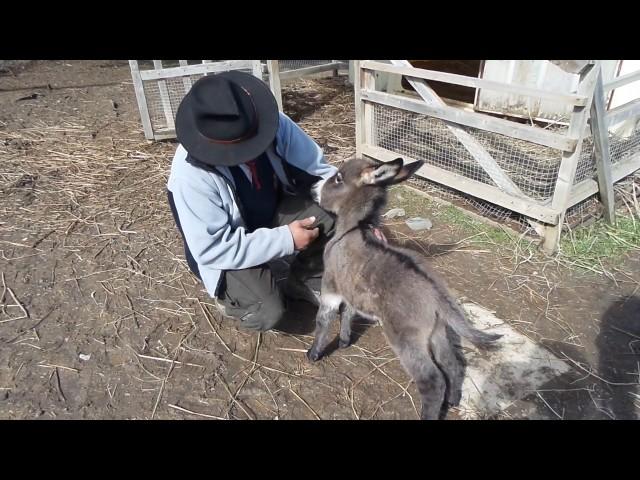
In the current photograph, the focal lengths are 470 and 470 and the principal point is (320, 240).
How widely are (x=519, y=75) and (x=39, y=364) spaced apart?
21.4ft

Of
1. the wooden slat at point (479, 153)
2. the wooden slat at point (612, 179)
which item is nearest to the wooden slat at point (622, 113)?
the wooden slat at point (612, 179)

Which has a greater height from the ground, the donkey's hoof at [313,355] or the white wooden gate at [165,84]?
the white wooden gate at [165,84]

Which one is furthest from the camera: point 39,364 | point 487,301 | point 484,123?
point 484,123

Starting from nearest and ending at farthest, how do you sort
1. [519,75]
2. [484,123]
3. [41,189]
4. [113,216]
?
[484,123]
[113,216]
[41,189]
[519,75]

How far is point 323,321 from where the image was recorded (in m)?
3.33

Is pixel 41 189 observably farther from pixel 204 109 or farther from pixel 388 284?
pixel 388 284

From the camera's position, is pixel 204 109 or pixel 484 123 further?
pixel 484 123

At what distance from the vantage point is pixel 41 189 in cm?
560

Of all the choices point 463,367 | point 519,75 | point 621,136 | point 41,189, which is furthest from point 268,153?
point 519,75

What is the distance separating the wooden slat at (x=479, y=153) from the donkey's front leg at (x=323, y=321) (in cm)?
237

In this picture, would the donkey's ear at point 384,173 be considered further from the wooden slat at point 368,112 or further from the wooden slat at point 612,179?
the wooden slat at point 368,112

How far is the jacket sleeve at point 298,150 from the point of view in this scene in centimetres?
360

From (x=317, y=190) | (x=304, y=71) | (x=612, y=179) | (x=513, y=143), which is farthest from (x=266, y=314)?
(x=304, y=71)

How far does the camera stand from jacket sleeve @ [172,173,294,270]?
9.62 feet
